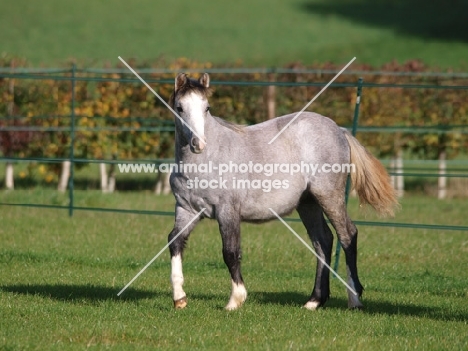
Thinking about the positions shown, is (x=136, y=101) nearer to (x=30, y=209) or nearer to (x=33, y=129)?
(x=33, y=129)

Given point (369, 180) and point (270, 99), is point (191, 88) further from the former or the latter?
point (270, 99)

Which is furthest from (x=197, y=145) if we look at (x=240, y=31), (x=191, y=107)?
(x=240, y=31)

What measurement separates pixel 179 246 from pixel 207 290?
1.21 meters

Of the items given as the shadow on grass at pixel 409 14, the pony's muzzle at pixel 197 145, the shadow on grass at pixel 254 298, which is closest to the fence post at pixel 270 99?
the shadow on grass at pixel 254 298

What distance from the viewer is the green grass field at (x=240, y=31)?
38.5 m

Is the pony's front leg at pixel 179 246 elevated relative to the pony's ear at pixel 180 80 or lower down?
lower down

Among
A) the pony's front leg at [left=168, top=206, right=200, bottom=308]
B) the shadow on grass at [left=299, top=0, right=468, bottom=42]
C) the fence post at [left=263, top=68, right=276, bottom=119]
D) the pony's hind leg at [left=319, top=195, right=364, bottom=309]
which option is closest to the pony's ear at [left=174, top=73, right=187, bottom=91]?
the pony's front leg at [left=168, top=206, right=200, bottom=308]

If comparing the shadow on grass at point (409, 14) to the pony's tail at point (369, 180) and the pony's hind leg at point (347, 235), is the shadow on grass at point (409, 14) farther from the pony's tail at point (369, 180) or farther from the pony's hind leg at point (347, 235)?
the pony's hind leg at point (347, 235)

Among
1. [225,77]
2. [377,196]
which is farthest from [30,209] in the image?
[377,196]

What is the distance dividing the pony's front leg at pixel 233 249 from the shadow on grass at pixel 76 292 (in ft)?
3.31

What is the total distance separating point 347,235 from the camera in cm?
745

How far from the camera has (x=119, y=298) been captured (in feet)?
24.7

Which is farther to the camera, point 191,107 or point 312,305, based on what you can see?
point 312,305

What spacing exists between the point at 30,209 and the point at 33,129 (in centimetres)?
219
